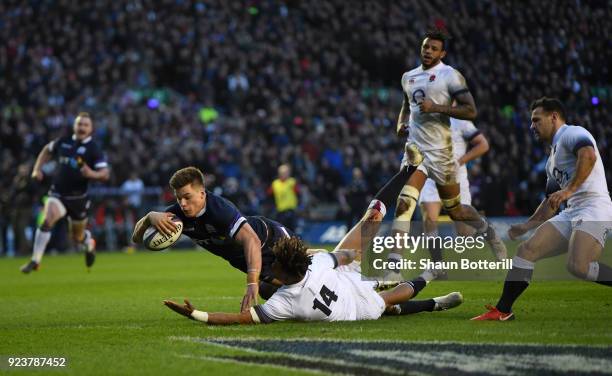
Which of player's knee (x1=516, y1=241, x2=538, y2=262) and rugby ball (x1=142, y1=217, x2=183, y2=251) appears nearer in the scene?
rugby ball (x1=142, y1=217, x2=183, y2=251)

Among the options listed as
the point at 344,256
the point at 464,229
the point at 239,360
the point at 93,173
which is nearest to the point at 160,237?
the point at 344,256

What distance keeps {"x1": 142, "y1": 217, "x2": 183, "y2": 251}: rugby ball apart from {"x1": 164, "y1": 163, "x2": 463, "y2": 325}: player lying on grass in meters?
0.65

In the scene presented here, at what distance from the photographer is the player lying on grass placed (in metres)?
8.15

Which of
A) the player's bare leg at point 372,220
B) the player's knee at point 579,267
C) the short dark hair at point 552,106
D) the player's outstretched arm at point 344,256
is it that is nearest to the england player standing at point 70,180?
the player's bare leg at point 372,220

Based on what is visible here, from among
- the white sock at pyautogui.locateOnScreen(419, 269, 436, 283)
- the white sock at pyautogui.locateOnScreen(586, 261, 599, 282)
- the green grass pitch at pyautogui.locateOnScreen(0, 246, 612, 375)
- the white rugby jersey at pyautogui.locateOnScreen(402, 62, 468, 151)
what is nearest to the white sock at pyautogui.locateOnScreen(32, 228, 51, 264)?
the green grass pitch at pyautogui.locateOnScreen(0, 246, 612, 375)

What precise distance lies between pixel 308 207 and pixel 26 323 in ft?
64.7

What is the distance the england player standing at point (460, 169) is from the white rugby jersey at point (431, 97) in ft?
5.22

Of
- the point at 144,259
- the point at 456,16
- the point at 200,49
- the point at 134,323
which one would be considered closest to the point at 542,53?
the point at 456,16

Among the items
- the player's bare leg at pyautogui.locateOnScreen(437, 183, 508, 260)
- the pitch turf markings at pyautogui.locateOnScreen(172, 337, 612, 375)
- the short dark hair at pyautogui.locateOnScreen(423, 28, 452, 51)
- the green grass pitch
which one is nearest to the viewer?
the pitch turf markings at pyautogui.locateOnScreen(172, 337, 612, 375)

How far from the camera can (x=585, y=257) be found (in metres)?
8.73

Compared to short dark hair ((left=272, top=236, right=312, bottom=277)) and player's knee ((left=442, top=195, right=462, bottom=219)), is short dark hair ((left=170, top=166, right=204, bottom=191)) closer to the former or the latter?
short dark hair ((left=272, top=236, right=312, bottom=277))

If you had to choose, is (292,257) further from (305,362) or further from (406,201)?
(406,201)

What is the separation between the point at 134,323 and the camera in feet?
30.7

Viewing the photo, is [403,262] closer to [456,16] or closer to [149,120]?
[456,16]
